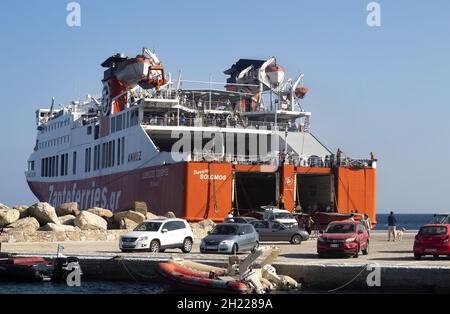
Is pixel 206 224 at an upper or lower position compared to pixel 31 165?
lower

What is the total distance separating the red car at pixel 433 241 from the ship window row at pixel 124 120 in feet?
97.8

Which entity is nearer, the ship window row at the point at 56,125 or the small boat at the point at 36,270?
the small boat at the point at 36,270

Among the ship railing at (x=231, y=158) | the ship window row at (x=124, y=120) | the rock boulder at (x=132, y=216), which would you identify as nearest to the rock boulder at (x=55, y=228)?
the rock boulder at (x=132, y=216)

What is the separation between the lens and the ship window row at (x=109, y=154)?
53344 millimetres

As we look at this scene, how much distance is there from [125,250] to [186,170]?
15371 mm

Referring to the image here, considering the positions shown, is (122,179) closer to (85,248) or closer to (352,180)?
(352,180)

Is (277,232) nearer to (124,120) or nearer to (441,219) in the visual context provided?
(441,219)

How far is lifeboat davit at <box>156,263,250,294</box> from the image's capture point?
17.3m

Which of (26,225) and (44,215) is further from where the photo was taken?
(44,215)

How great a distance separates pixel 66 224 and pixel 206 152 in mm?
10120

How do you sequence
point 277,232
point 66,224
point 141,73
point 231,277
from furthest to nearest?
point 141,73 < point 66,224 < point 277,232 < point 231,277

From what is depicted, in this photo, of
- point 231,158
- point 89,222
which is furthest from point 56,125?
point 89,222

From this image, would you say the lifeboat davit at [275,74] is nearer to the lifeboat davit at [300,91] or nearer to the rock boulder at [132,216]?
the lifeboat davit at [300,91]

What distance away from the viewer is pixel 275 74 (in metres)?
56.4
